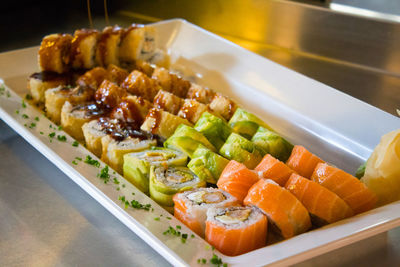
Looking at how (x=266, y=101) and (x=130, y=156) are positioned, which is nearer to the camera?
(x=130, y=156)

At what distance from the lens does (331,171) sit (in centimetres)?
210

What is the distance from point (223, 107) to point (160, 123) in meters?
0.41

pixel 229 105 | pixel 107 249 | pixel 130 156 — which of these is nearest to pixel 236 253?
pixel 107 249

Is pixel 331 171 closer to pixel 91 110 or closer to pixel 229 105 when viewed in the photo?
pixel 229 105

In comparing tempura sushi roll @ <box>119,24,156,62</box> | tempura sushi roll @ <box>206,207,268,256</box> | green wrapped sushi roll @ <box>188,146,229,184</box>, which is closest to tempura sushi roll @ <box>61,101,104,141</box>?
tempura sushi roll @ <box>119,24,156,62</box>

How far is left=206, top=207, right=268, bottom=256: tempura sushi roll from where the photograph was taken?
184 cm

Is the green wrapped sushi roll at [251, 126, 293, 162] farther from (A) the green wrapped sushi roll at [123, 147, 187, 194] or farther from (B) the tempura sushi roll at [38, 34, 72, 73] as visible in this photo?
(B) the tempura sushi roll at [38, 34, 72, 73]

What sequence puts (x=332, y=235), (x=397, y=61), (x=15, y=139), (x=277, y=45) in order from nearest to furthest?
(x=332, y=235) → (x=15, y=139) → (x=397, y=61) → (x=277, y=45)

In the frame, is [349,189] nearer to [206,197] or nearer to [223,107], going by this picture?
[206,197]

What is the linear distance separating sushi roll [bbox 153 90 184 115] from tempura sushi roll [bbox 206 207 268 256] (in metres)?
1.01

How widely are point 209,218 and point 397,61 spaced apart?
2.46m

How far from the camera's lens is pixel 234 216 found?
1933 millimetres

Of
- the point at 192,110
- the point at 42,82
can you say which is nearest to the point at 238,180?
the point at 192,110

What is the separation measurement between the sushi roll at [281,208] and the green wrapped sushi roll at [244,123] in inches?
27.6
